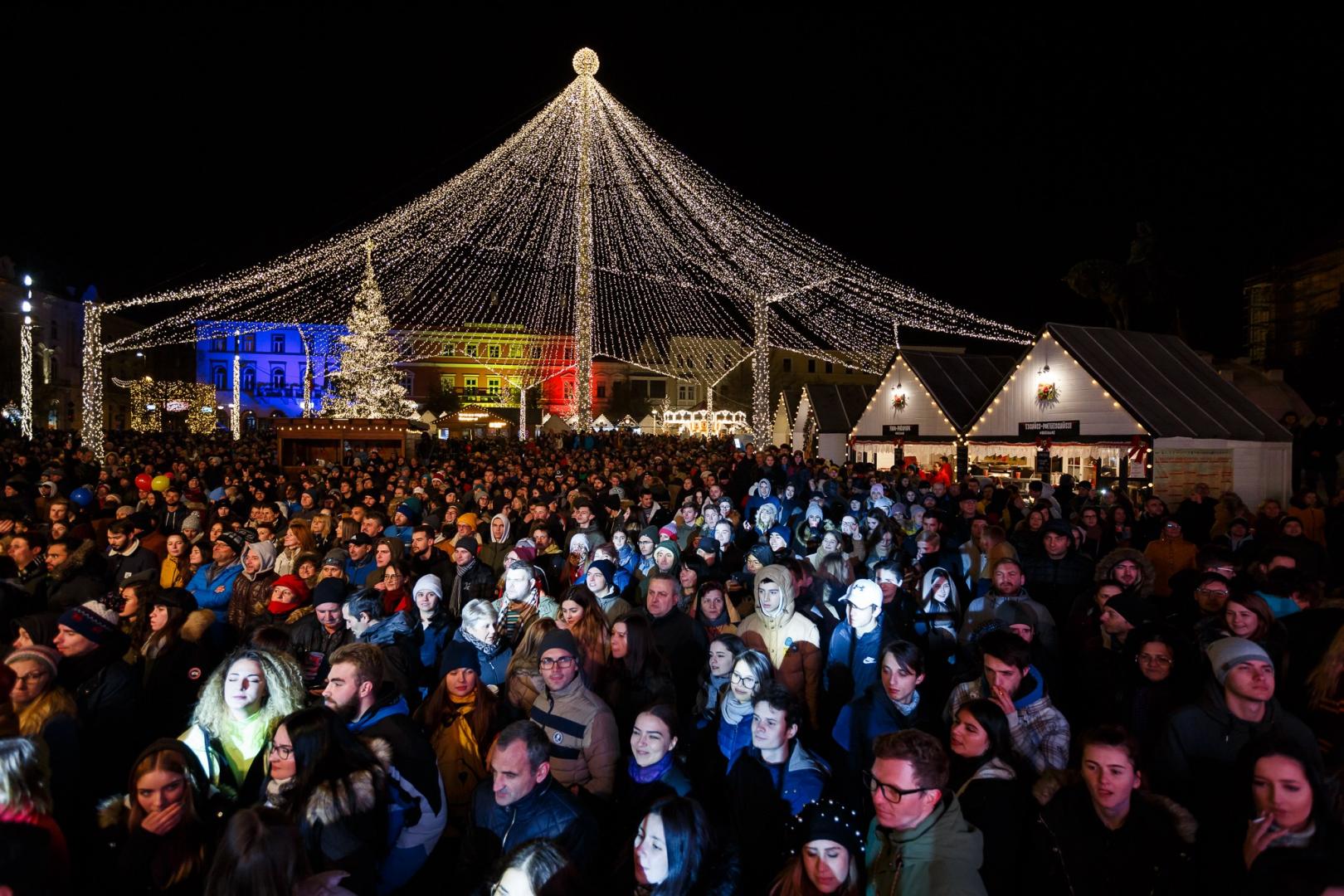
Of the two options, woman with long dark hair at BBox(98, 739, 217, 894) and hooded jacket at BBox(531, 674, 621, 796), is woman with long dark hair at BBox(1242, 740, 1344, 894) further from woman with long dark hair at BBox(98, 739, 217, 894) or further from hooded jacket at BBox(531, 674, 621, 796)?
woman with long dark hair at BBox(98, 739, 217, 894)

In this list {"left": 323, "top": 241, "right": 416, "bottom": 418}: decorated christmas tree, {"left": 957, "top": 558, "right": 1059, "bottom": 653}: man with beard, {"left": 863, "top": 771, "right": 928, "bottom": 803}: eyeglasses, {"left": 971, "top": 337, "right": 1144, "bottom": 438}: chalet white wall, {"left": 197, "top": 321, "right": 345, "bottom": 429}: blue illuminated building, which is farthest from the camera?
{"left": 197, "top": 321, "right": 345, "bottom": 429}: blue illuminated building

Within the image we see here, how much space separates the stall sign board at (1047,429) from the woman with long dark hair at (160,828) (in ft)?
66.8

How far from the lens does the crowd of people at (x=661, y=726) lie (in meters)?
2.73

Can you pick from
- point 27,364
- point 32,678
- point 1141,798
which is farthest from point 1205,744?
point 27,364

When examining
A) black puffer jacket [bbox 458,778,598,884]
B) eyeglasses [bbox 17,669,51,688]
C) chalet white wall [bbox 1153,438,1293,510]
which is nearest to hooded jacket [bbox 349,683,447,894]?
black puffer jacket [bbox 458,778,598,884]

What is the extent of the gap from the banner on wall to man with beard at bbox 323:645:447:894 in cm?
1836

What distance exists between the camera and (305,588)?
6.03 m

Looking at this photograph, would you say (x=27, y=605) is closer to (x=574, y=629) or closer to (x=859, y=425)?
(x=574, y=629)

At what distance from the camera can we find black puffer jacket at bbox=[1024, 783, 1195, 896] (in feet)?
9.22

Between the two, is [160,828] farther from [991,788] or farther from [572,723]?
[991,788]

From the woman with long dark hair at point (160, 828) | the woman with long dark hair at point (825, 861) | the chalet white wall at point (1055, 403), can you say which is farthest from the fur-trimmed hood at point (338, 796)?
the chalet white wall at point (1055, 403)

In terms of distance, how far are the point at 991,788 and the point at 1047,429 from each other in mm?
19312

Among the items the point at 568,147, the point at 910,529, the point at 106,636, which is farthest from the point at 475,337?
the point at 106,636

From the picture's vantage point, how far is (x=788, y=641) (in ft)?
16.7
